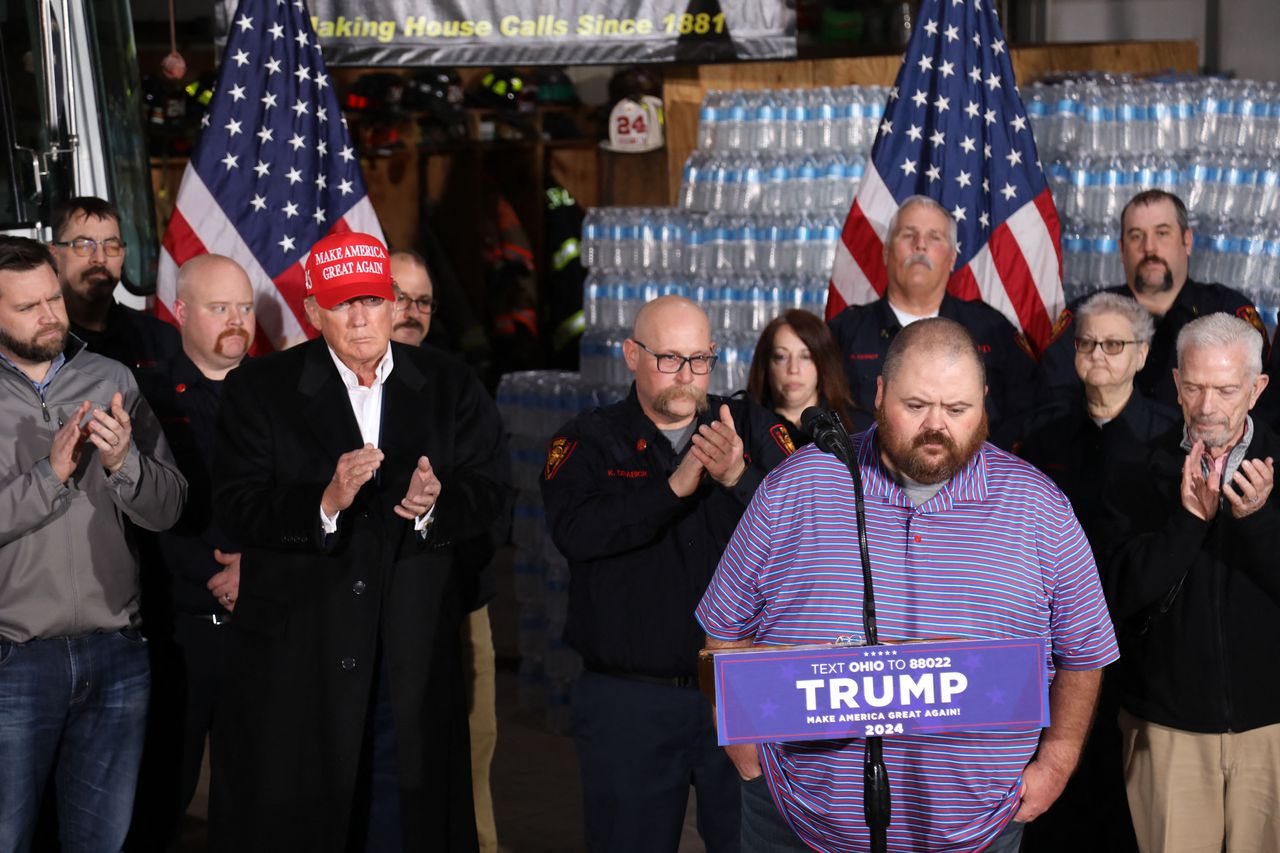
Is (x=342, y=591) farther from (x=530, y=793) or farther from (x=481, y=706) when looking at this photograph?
(x=530, y=793)

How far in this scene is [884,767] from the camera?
9.97 feet

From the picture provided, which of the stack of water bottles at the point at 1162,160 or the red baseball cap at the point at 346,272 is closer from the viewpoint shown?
the red baseball cap at the point at 346,272

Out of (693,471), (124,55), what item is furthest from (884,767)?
(124,55)

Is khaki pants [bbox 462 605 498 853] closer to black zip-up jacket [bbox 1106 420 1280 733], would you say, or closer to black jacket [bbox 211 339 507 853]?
black jacket [bbox 211 339 507 853]

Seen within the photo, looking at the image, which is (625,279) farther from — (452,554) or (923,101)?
(452,554)

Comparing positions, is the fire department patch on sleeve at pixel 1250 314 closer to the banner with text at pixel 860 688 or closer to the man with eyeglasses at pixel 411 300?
the man with eyeglasses at pixel 411 300

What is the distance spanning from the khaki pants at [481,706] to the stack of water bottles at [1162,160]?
299 centimetres

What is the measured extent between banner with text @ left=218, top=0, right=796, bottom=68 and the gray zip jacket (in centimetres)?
361

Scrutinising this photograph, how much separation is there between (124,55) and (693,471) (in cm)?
375

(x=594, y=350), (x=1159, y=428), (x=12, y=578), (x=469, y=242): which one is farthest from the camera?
(x=469, y=242)

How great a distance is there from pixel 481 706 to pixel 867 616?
101 inches

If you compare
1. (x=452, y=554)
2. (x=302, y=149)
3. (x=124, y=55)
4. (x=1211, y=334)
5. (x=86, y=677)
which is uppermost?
(x=124, y=55)

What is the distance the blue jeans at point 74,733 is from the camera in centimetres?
409

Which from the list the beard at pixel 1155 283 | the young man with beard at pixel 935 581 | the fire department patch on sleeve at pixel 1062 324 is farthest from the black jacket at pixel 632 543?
the beard at pixel 1155 283
